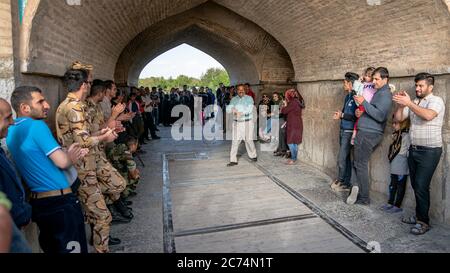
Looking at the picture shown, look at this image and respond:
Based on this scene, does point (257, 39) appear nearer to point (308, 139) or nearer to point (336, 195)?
point (308, 139)

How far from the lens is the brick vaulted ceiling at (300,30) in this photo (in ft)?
11.3

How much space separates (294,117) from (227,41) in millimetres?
4692

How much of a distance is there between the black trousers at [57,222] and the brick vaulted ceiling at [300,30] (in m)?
1.25

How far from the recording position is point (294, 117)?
6656 mm

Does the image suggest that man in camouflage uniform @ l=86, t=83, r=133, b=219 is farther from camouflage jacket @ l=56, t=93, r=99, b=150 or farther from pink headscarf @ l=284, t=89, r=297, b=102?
pink headscarf @ l=284, t=89, r=297, b=102

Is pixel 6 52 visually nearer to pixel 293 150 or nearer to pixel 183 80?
pixel 293 150

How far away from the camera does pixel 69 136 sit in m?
2.74

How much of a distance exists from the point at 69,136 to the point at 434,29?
385 centimetres

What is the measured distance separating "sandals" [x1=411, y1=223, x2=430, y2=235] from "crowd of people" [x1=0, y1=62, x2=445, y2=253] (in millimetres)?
12

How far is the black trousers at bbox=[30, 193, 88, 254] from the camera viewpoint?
7.27ft

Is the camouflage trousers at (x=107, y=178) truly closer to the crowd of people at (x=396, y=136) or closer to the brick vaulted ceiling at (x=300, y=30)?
the brick vaulted ceiling at (x=300, y=30)

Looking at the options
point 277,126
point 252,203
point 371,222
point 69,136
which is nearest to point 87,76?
point 69,136

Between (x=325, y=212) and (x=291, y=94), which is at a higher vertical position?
(x=291, y=94)

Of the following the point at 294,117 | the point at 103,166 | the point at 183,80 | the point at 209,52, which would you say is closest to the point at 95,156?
the point at 103,166
